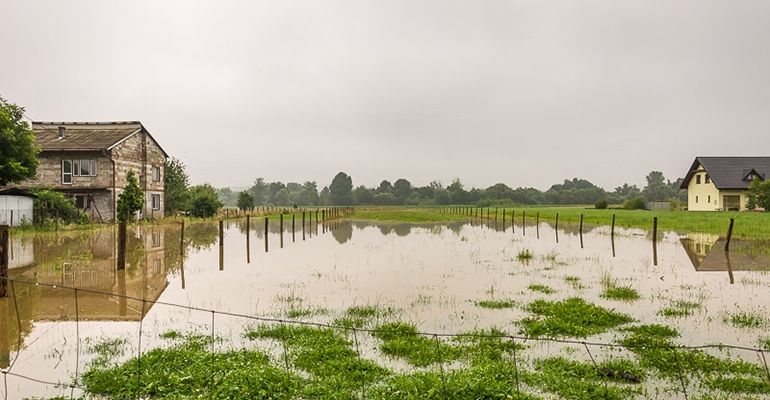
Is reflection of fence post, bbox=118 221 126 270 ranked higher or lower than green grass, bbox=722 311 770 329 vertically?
higher

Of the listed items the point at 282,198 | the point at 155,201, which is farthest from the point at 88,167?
the point at 282,198

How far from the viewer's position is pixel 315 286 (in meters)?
14.6

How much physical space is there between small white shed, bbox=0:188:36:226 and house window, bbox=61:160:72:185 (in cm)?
524

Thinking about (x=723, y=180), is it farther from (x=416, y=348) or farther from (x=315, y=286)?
(x=416, y=348)

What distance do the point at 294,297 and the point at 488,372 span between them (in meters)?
7.25

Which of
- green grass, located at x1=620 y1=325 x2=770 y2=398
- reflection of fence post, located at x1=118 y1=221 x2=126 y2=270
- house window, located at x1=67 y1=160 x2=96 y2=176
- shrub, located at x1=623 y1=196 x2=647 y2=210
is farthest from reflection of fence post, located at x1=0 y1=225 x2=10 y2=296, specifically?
shrub, located at x1=623 y1=196 x2=647 y2=210

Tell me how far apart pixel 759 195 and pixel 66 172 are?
62567mm

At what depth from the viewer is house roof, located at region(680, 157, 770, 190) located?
52.8 meters

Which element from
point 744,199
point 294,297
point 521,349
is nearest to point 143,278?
point 294,297

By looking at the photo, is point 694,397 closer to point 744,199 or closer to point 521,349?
point 521,349

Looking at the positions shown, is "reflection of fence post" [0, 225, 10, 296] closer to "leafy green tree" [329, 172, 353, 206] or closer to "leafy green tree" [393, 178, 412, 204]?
"leafy green tree" [329, 172, 353, 206]

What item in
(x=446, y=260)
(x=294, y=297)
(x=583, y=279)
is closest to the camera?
(x=294, y=297)

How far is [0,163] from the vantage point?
27.7 metres

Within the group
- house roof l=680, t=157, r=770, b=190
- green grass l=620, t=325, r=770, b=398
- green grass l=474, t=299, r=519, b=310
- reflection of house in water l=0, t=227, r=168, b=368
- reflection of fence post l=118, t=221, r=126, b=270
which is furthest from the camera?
house roof l=680, t=157, r=770, b=190
